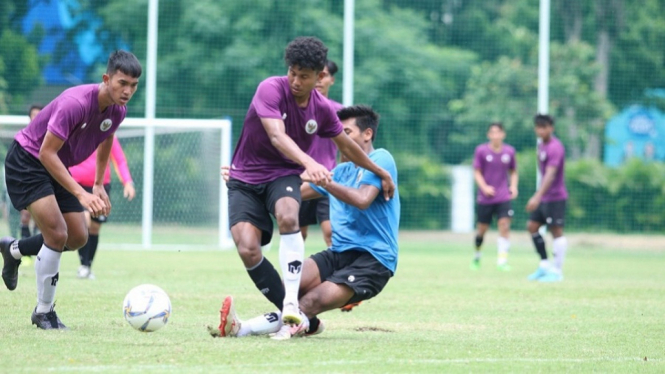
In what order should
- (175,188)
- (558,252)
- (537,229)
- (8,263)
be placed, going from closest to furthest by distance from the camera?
(8,263) < (558,252) < (537,229) < (175,188)

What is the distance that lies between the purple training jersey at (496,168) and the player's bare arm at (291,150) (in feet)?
34.6

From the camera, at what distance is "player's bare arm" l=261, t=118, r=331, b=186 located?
6621mm

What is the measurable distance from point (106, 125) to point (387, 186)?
2121 mm

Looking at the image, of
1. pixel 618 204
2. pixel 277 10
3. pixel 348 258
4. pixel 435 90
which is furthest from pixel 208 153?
pixel 348 258

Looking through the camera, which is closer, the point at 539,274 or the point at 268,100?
the point at 268,100

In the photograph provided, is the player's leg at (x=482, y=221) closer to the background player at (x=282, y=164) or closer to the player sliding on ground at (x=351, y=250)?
the player sliding on ground at (x=351, y=250)

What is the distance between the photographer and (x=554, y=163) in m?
14.6

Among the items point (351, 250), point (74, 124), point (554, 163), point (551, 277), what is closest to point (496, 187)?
point (554, 163)

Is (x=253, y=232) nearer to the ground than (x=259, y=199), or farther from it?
nearer to the ground

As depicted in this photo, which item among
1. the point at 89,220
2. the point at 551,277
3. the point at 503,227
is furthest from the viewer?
the point at 503,227

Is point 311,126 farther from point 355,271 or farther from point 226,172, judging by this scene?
point 355,271

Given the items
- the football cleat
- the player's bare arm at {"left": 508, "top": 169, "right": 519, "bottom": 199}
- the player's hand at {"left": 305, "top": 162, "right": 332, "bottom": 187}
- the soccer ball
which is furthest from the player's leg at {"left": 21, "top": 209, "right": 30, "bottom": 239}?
the player's bare arm at {"left": 508, "top": 169, "right": 519, "bottom": 199}

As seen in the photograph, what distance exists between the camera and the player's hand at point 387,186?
23.8ft

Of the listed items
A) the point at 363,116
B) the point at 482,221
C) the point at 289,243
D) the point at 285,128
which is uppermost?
the point at 363,116
